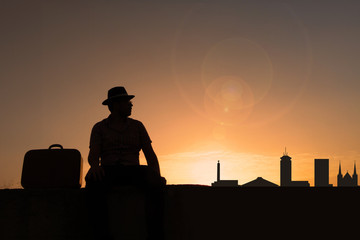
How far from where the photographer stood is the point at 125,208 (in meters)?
5.35

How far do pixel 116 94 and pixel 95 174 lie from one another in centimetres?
105

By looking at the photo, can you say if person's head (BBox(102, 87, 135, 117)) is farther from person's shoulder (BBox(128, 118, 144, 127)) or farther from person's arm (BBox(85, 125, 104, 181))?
person's arm (BBox(85, 125, 104, 181))

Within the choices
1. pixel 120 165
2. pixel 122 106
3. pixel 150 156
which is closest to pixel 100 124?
pixel 122 106

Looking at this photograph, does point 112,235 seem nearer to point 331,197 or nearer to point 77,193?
point 77,193

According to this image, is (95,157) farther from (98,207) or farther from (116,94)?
(116,94)

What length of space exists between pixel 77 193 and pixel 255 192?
1980 millimetres

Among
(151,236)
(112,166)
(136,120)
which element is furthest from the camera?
(136,120)

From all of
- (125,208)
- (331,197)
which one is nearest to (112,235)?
(125,208)

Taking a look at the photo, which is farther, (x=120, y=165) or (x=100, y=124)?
(x=100, y=124)

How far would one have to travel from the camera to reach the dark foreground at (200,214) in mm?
5352

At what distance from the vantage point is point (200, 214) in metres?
5.40

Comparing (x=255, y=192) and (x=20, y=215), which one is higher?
(x=255, y=192)

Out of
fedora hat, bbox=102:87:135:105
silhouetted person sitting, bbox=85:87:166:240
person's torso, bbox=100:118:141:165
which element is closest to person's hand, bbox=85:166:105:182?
silhouetted person sitting, bbox=85:87:166:240

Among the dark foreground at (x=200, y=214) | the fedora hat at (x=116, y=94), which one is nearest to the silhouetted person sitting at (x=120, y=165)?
the fedora hat at (x=116, y=94)
